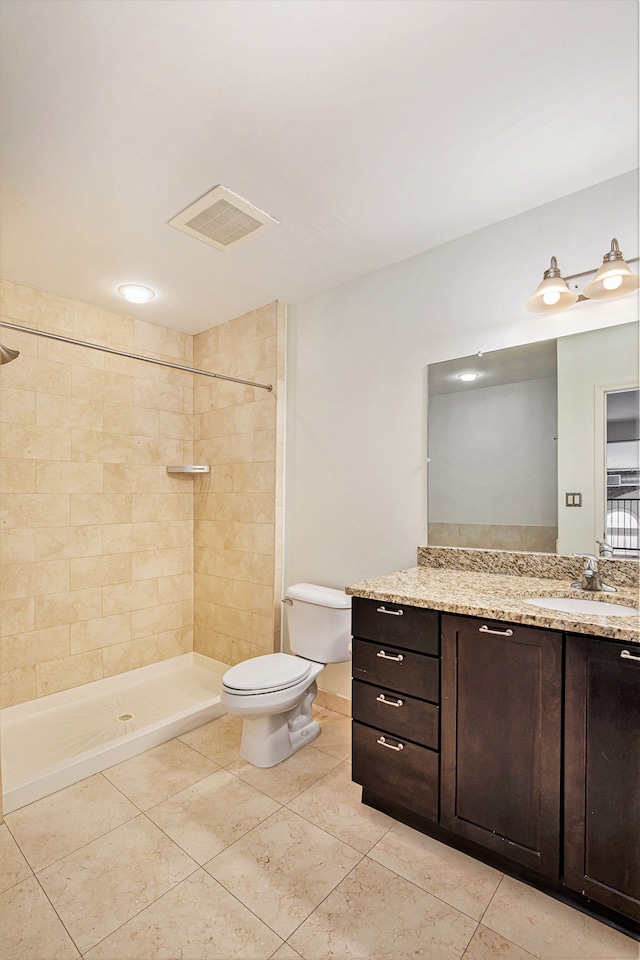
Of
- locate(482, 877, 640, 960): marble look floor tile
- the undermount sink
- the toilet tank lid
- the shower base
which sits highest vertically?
the undermount sink

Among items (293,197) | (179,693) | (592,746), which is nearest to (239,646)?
(179,693)

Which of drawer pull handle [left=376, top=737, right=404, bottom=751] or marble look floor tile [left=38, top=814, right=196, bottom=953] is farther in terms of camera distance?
drawer pull handle [left=376, top=737, right=404, bottom=751]

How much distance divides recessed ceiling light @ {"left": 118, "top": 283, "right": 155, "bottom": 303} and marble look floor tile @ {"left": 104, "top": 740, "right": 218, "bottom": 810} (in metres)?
2.53

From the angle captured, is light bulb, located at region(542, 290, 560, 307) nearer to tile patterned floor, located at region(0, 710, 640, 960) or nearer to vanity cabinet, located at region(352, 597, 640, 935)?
vanity cabinet, located at region(352, 597, 640, 935)

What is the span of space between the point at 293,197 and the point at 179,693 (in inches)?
115

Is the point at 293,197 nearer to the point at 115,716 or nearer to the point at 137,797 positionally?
the point at 137,797

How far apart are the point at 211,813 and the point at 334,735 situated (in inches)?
31.4

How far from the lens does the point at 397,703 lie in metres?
1.73

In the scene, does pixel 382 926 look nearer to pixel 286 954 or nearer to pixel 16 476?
pixel 286 954

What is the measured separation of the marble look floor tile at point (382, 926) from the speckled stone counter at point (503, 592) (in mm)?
894

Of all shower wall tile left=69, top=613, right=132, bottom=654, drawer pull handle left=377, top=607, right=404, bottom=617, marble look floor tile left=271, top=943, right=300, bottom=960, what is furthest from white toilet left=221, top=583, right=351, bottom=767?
shower wall tile left=69, top=613, right=132, bottom=654

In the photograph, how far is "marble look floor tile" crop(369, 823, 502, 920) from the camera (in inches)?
57.9

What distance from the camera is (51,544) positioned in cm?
279

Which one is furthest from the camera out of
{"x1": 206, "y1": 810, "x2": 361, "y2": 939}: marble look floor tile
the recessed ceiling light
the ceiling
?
the recessed ceiling light
